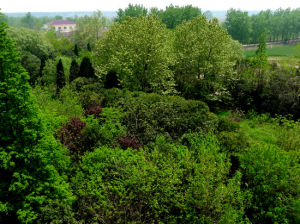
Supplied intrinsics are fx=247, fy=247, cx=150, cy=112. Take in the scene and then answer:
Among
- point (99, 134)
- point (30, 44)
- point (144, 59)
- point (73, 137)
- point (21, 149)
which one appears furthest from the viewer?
point (30, 44)

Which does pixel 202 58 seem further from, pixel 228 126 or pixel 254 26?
pixel 254 26

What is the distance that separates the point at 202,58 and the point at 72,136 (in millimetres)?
19589

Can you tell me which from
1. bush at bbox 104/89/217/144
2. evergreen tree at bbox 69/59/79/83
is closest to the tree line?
evergreen tree at bbox 69/59/79/83

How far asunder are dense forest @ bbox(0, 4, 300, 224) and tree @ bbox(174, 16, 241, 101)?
144mm

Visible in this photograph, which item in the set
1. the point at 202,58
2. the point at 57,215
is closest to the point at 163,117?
the point at 57,215

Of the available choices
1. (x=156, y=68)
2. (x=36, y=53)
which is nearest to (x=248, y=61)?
(x=156, y=68)

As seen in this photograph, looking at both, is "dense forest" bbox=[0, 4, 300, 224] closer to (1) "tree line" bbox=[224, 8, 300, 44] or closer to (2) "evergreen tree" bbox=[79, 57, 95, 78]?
(2) "evergreen tree" bbox=[79, 57, 95, 78]

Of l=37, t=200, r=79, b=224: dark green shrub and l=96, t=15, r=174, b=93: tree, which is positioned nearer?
l=37, t=200, r=79, b=224: dark green shrub

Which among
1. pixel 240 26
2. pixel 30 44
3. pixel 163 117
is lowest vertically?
pixel 163 117

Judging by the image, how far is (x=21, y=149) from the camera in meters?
11.2

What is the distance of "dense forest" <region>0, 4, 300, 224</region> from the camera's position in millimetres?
10914

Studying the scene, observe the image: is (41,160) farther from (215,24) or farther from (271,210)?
(215,24)

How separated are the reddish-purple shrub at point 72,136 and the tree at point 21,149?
3.89 meters

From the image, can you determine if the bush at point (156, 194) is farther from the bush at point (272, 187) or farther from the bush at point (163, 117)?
the bush at point (163, 117)
